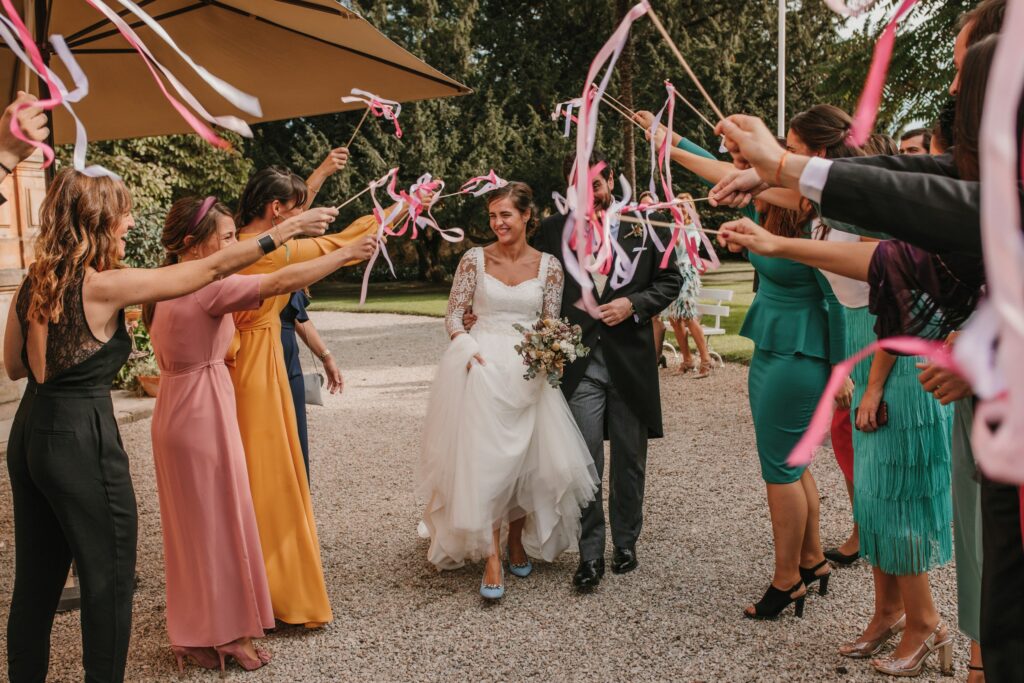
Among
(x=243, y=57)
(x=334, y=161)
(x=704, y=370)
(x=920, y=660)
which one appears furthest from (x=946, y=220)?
(x=704, y=370)

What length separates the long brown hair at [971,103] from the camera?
180 cm

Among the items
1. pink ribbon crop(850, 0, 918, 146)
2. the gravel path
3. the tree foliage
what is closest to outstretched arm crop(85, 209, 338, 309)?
the gravel path

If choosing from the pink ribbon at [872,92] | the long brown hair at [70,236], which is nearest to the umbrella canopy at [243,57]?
the long brown hair at [70,236]

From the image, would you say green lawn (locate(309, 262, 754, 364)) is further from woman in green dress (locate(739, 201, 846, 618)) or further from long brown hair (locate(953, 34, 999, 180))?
long brown hair (locate(953, 34, 999, 180))

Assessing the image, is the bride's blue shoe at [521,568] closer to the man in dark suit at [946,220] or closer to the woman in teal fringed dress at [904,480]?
the woman in teal fringed dress at [904,480]

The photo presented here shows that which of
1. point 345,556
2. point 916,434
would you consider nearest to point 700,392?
point 345,556

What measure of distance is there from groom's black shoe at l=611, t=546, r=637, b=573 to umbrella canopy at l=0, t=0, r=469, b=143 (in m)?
3.08

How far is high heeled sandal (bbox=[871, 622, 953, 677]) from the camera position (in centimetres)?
353

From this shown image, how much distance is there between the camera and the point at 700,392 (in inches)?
405

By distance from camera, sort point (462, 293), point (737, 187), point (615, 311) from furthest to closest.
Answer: point (462, 293)
point (615, 311)
point (737, 187)

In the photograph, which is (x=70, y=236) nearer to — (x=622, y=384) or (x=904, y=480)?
(x=622, y=384)

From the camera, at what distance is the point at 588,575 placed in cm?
461

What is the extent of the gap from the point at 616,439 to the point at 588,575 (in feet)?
2.58

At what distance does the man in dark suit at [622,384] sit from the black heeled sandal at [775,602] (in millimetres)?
879
